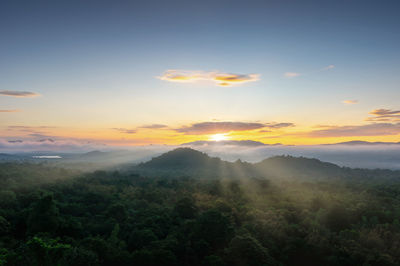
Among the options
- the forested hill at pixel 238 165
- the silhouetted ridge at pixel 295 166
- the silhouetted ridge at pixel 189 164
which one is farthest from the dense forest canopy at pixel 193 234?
the silhouetted ridge at pixel 295 166

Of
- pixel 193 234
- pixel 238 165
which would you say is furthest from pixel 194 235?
pixel 238 165

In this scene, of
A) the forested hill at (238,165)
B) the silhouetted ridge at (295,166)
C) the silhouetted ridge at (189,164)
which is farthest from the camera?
the silhouetted ridge at (295,166)

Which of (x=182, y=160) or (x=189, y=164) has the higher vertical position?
(x=182, y=160)

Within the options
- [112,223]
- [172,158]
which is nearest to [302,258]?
[112,223]

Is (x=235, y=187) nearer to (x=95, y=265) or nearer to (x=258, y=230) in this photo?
(x=258, y=230)

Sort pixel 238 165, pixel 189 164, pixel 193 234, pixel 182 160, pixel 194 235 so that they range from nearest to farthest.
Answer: pixel 194 235
pixel 193 234
pixel 238 165
pixel 189 164
pixel 182 160

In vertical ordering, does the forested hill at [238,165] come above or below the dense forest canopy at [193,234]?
below

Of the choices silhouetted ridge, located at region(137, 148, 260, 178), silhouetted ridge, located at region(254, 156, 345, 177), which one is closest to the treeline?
silhouetted ridge, located at region(137, 148, 260, 178)

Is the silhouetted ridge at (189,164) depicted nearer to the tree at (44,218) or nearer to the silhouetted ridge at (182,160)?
the silhouetted ridge at (182,160)

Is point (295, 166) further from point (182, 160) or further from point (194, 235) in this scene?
point (194, 235)

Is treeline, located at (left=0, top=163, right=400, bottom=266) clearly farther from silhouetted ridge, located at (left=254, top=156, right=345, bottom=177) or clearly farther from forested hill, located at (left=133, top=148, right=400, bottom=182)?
silhouetted ridge, located at (left=254, top=156, right=345, bottom=177)

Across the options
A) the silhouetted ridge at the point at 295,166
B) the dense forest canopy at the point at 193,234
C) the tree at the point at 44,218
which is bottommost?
Answer: the silhouetted ridge at the point at 295,166
